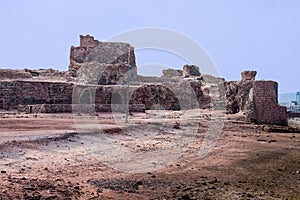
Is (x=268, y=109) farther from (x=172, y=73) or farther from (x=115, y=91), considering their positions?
(x=172, y=73)

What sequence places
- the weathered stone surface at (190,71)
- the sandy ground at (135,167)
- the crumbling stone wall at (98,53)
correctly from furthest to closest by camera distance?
1. the weathered stone surface at (190,71)
2. the crumbling stone wall at (98,53)
3. the sandy ground at (135,167)

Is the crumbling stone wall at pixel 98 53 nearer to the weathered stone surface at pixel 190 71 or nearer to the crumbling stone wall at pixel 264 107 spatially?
the weathered stone surface at pixel 190 71

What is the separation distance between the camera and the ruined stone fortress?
19.3 metres

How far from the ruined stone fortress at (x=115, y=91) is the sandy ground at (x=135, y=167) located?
6750mm

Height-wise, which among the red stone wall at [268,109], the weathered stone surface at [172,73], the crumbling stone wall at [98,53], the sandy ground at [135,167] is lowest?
the sandy ground at [135,167]

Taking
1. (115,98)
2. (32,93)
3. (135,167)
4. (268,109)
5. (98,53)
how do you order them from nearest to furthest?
(135,167) → (268,109) → (32,93) → (115,98) → (98,53)

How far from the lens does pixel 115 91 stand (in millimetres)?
25109

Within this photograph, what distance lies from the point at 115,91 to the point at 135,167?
56.6ft

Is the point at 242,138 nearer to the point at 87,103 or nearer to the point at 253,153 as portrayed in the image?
the point at 253,153

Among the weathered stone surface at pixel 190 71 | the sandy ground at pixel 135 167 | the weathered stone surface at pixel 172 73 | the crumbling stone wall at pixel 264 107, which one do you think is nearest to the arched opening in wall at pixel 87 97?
the crumbling stone wall at pixel 264 107

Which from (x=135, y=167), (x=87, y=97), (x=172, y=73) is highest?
(x=172, y=73)

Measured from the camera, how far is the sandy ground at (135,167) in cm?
608

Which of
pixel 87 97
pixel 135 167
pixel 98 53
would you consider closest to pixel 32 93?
pixel 87 97

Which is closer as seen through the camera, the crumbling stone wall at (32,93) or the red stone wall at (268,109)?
the red stone wall at (268,109)
